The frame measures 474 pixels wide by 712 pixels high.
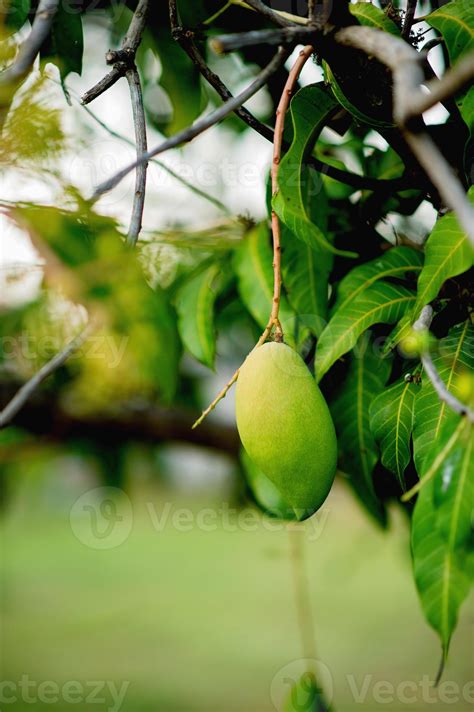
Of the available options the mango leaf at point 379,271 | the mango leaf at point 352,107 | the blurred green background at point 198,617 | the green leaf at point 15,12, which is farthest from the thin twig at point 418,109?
the blurred green background at point 198,617

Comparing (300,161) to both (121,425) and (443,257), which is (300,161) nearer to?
(443,257)

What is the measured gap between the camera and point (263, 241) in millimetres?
799

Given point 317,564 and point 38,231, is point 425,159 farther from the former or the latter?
point 317,564

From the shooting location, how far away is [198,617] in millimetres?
4262

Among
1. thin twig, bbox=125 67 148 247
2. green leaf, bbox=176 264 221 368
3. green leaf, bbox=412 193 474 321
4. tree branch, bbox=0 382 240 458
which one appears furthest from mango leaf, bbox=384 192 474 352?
tree branch, bbox=0 382 240 458

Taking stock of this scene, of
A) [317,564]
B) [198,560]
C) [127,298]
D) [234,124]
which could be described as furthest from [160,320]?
[198,560]

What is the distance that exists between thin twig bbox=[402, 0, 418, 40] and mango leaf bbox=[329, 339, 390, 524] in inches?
10.5

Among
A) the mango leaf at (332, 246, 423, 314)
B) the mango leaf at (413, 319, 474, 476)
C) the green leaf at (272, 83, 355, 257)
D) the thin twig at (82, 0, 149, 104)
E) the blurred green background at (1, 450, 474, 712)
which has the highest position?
the thin twig at (82, 0, 149, 104)

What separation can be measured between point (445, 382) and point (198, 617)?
406cm

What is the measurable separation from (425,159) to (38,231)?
0.42m

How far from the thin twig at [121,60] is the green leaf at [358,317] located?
0.83 ft

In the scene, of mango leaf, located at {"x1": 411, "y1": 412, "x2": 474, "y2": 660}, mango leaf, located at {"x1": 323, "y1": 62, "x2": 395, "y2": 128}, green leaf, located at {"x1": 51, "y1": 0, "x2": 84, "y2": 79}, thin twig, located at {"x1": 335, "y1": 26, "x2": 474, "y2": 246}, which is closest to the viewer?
thin twig, located at {"x1": 335, "y1": 26, "x2": 474, "y2": 246}

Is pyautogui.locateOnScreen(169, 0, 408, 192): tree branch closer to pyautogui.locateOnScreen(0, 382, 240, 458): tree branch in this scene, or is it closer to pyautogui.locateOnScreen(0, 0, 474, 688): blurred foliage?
pyautogui.locateOnScreen(0, 0, 474, 688): blurred foliage

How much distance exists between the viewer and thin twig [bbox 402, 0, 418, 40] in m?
0.54
